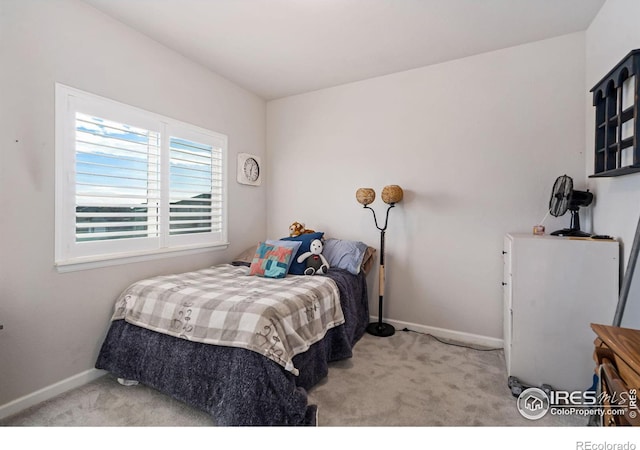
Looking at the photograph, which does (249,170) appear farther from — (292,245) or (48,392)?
(48,392)

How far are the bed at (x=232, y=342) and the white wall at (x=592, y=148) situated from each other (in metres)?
1.68

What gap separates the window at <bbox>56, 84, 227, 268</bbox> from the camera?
6.34ft

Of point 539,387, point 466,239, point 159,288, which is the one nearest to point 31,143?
point 159,288

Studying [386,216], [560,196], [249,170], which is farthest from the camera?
[249,170]

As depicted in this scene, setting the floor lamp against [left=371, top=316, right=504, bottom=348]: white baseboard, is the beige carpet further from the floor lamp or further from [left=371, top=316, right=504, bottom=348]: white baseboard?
the floor lamp

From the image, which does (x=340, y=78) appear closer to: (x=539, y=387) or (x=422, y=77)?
(x=422, y=77)

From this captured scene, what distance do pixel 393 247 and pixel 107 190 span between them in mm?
2521

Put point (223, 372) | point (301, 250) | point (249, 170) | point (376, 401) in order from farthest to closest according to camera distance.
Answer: point (249, 170) → point (301, 250) → point (376, 401) → point (223, 372)

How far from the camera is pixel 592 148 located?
2170 millimetres

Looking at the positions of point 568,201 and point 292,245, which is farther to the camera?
point 292,245

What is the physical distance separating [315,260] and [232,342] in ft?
3.90

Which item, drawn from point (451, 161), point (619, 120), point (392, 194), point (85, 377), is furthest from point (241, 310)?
point (619, 120)

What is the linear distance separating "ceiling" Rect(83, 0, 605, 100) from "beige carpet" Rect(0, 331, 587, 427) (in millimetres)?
2590

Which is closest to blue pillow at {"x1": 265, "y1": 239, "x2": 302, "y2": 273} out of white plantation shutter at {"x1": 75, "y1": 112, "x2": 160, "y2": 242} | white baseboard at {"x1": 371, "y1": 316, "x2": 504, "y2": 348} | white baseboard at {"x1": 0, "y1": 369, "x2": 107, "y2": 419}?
white plantation shutter at {"x1": 75, "y1": 112, "x2": 160, "y2": 242}
